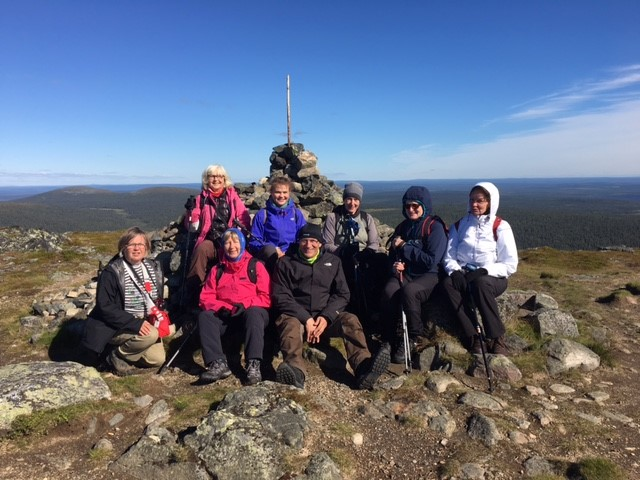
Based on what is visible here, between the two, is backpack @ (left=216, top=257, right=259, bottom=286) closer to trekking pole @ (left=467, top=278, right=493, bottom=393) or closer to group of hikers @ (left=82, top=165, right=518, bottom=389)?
group of hikers @ (left=82, top=165, right=518, bottom=389)

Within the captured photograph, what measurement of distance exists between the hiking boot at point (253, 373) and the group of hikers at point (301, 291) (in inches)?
0.7

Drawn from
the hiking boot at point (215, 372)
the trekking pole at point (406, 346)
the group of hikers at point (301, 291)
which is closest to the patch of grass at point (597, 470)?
the group of hikers at point (301, 291)

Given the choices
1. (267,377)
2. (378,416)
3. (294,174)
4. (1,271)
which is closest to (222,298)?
(267,377)

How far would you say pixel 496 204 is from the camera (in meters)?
8.22

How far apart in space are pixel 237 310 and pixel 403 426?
11.7ft

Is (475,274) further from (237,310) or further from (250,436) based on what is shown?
(250,436)

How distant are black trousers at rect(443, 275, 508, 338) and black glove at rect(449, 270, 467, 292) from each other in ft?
0.20

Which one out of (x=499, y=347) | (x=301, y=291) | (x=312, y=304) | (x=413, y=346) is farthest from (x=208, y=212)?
(x=499, y=347)

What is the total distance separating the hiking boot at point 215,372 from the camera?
695cm

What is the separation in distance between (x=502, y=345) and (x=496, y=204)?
9.54 ft

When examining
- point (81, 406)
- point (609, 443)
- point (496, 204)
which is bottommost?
point (609, 443)

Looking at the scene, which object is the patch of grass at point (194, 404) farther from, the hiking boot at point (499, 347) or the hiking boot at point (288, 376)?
the hiking boot at point (499, 347)

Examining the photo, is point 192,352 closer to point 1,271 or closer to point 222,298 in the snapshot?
point 222,298

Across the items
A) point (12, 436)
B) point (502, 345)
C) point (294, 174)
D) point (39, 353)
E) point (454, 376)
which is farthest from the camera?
point (294, 174)
